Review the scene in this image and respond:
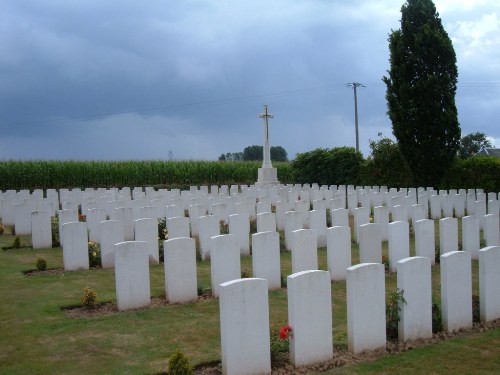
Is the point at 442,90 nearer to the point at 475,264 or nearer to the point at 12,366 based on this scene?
the point at 475,264

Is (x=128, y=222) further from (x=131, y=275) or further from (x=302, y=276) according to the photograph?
(x=302, y=276)

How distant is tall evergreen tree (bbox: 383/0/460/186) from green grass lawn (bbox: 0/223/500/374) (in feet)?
51.7

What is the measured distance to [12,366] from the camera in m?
5.02

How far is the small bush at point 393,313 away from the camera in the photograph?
18.8ft

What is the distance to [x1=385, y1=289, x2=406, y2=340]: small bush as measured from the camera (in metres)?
5.73

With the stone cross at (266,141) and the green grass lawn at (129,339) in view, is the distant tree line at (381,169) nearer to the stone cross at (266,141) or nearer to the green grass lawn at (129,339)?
the stone cross at (266,141)

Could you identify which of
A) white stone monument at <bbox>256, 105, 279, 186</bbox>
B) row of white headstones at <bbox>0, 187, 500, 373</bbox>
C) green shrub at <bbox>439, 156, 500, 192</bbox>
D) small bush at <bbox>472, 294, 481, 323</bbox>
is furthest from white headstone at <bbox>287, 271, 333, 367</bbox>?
white stone monument at <bbox>256, 105, 279, 186</bbox>

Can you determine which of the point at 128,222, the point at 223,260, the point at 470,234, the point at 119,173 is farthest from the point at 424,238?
the point at 119,173

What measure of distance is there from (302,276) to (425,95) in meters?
19.9

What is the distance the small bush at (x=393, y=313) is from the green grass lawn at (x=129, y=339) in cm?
39

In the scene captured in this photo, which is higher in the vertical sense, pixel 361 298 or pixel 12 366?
pixel 361 298

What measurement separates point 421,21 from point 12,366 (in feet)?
76.0

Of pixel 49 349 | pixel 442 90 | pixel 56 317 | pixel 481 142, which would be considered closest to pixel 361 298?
pixel 49 349

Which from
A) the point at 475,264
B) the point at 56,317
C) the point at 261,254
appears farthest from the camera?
the point at 475,264
